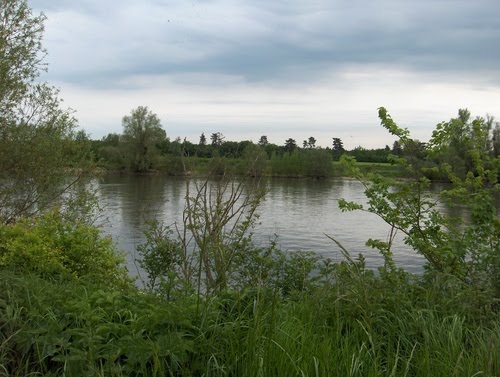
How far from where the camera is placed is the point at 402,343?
3.76 m

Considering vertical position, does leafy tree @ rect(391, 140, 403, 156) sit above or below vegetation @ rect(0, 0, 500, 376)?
above

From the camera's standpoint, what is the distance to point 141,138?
88.6 meters

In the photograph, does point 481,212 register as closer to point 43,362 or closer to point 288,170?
point 43,362

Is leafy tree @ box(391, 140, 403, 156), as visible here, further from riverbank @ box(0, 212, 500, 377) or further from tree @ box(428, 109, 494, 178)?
riverbank @ box(0, 212, 500, 377)

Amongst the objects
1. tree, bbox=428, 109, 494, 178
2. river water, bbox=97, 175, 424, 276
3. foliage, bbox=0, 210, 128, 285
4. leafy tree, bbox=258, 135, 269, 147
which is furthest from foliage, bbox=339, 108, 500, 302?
river water, bbox=97, 175, 424, 276

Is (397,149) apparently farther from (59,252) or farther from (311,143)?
(311,143)

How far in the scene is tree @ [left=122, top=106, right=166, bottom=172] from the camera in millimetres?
86312

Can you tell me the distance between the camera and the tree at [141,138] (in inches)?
3398

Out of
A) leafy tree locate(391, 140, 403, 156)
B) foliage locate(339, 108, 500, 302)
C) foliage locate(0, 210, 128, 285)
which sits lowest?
foliage locate(0, 210, 128, 285)

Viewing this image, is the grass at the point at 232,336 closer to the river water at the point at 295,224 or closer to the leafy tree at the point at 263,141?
the leafy tree at the point at 263,141

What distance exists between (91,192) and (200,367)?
13.4 meters

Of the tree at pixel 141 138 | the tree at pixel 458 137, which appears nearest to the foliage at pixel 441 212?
the tree at pixel 458 137

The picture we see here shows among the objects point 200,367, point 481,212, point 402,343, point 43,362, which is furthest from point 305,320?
point 481,212

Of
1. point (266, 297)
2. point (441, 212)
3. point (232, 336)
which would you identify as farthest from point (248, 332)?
point (441, 212)
